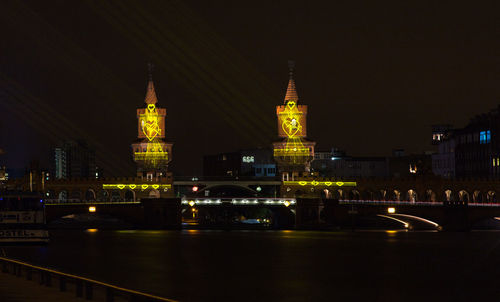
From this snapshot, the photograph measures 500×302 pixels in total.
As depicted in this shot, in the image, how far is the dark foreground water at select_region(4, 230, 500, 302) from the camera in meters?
75.8

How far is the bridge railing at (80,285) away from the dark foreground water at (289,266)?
6.97 m

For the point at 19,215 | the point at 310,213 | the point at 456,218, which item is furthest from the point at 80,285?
the point at 310,213

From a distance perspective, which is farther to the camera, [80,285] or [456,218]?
[456,218]

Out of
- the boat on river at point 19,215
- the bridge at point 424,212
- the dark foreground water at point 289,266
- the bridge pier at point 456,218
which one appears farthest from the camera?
the bridge pier at point 456,218

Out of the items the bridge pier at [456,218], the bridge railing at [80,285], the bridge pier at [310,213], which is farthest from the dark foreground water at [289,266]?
the bridge pier at [310,213]

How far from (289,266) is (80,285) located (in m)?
42.1

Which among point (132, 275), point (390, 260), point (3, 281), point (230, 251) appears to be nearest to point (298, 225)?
point (230, 251)

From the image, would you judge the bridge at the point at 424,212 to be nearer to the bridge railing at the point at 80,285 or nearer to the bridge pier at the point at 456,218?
the bridge pier at the point at 456,218

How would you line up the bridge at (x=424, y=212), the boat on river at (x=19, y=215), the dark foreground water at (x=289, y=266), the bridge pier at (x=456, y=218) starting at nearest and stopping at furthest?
the dark foreground water at (x=289, y=266) < the boat on river at (x=19, y=215) < the bridge at (x=424, y=212) < the bridge pier at (x=456, y=218)

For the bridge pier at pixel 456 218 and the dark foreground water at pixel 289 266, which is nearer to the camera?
the dark foreground water at pixel 289 266

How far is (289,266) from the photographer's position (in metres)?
101

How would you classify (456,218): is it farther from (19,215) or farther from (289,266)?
(19,215)

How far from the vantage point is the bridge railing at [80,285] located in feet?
178

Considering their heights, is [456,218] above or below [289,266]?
above
